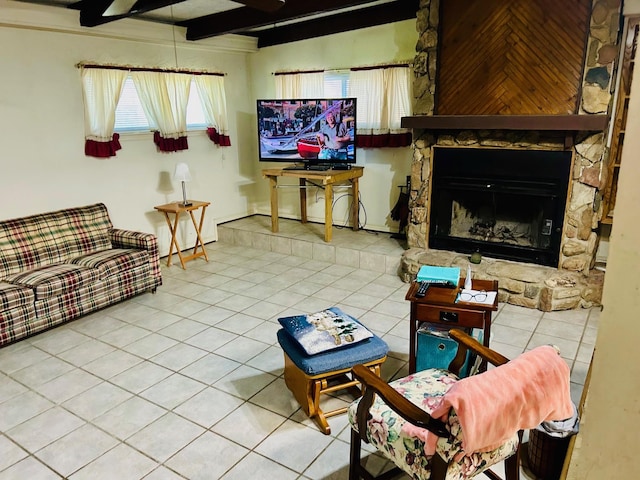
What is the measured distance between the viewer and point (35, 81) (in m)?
4.06

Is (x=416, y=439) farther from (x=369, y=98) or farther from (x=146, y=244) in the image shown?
(x=369, y=98)

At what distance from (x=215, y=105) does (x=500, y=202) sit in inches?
141

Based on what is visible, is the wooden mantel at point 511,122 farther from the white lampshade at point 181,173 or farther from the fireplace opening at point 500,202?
the white lampshade at point 181,173

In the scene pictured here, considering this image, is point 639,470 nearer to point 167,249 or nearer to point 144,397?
point 144,397

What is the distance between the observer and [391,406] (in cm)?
159

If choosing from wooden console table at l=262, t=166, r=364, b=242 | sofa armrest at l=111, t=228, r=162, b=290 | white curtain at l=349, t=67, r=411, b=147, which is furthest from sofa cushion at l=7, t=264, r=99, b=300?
white curtain at l=349, t=67, r=411, b=147

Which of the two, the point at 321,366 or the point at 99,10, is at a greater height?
the point at 99,10

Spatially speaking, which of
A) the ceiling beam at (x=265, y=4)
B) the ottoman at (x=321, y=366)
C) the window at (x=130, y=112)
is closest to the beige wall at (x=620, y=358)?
the ottoman at (x=321, y=366)

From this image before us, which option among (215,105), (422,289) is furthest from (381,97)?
(422,289)

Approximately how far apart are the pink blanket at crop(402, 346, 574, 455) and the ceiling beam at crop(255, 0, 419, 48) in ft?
13.7

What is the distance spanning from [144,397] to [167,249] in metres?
2.93

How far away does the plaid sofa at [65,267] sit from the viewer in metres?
3.37

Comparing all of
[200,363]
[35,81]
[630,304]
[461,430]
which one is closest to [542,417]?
[461,430]

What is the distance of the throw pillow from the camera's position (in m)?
2.34
